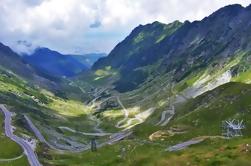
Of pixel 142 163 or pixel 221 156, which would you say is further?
pixel 142 163

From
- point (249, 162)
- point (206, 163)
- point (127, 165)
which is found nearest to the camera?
point (249, 162)

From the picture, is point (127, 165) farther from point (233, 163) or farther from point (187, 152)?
point (233, 163)

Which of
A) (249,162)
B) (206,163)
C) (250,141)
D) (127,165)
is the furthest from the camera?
(127,165)

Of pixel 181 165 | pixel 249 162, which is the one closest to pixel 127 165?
pixel 181 165

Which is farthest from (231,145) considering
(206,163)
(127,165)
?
(127,165)

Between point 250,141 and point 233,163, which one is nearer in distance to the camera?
point 233,163

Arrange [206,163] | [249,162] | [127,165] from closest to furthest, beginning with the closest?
[249,162]
[206,163]
[127,165]

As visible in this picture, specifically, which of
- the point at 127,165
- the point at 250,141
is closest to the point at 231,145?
the point at 250,141

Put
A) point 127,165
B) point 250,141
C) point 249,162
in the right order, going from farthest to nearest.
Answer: point 127,165
point 250,141
point 249,162

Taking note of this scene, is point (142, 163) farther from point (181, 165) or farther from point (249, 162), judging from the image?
point (249, 162)
